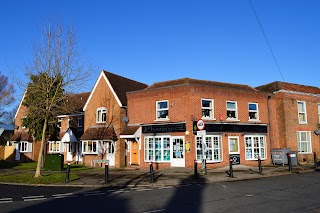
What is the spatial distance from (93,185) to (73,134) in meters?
17.3

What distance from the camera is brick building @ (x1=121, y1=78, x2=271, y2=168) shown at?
22.2 metres

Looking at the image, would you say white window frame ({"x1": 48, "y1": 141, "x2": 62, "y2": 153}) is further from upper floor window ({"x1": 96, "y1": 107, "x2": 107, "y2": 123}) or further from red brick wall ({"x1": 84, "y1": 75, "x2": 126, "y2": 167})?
upper floor window ({"x1": 96, "y1": 107, "x2": 107, "y2": 123})

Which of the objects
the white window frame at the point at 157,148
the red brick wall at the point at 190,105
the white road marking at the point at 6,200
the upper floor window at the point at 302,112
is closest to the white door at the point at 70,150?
the red brick wall at the point at 190,105

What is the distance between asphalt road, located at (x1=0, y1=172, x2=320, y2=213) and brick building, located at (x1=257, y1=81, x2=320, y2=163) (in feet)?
46.1

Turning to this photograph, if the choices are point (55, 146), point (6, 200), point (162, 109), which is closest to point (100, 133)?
point (162, 109)

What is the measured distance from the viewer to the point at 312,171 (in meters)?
20.0

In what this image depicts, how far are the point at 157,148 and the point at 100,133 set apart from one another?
21.3 ft

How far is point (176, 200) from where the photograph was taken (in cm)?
1038

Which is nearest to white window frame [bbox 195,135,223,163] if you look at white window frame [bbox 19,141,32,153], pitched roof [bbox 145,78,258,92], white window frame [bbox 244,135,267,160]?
white window frame [bbox 244,135,267,160]

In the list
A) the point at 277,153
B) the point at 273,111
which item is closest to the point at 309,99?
the point at 273,111

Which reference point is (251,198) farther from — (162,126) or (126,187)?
(162,126)

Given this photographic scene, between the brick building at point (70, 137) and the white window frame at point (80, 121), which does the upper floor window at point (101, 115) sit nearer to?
the brick building at point (70, 137)

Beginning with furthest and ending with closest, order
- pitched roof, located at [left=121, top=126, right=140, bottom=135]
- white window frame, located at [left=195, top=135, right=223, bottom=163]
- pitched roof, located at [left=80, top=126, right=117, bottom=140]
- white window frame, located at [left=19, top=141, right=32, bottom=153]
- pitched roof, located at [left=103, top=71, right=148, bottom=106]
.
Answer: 1. white window frame, located at [left=19, top=141, right=32, bottom=153]
2. pitched roof, located at [left=103, top=71, right=148, bottom=106]
3. pitched roof, located at [left=80, top=126, right=117, bottom=140]
4. pitched roof, located at [left=121, top=126, right=140, bottom=135]
5. white window frame, located at [left=195, top=135, right=223, bottom=163]

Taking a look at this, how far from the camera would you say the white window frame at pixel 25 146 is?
37688 millimetres
